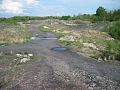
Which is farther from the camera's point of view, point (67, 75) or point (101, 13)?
point (101, 13)

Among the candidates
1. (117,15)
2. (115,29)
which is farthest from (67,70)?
(117,15)

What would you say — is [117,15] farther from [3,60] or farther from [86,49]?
[3,60]

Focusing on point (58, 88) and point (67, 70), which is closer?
point (58, 88)

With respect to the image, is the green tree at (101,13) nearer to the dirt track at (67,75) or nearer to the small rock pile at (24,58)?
the small rock pile at (24,58)

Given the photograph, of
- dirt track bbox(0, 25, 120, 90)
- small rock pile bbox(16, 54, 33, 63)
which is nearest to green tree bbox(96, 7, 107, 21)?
small rock pile bbox(16, 54, 33, 63)

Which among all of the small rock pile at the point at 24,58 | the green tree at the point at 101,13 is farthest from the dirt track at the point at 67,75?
the green tree at the point at 101,13

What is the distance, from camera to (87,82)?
1948 centimetres

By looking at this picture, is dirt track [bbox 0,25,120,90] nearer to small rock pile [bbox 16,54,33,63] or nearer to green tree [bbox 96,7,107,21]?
small rock pile [bbox 16,54,33,63]

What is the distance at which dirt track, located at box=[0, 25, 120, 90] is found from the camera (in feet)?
61.2

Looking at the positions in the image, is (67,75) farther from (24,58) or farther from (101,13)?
(101,13)

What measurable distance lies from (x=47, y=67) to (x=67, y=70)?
195 cm

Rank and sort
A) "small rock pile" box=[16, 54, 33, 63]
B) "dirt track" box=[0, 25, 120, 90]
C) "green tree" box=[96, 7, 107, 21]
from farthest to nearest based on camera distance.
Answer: "green tree" box=[96, 7, 107, 21] → "small rock pile" box=[16, 54, 33, 63] → "dirt track" box=[0, 25, 120, 90]

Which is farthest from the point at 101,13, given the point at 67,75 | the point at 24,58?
the point at 67,75

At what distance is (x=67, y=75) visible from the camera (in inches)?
834
